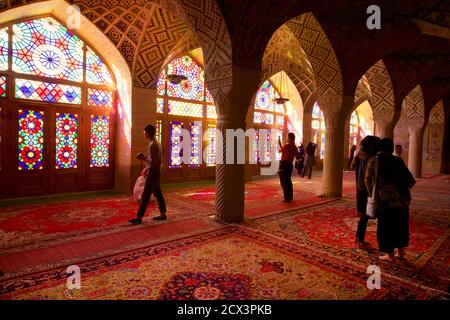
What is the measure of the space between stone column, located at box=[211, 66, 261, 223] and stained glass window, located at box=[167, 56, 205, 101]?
516 cm

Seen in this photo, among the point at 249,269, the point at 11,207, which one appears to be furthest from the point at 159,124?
the point at 249,269

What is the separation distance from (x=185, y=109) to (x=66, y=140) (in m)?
4.07

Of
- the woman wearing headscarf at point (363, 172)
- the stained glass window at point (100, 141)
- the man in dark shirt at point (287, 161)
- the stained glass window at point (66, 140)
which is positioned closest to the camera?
the woman wearing headscarf at point (363, 172)

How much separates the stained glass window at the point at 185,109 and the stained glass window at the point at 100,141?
2.32m

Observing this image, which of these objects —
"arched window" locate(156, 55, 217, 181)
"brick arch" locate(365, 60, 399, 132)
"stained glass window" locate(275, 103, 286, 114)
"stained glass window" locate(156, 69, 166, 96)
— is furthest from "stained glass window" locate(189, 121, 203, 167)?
"brick arch" locate(365, 60, 399, 132)

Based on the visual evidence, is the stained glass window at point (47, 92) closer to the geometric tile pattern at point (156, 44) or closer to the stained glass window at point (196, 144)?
the geometric tile pattern at point (156, 44)

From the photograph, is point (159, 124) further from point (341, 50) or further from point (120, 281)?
point (120, 281)

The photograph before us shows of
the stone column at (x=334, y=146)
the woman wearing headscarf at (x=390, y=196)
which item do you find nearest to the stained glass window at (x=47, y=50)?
the stone column at (x=334, y=146)

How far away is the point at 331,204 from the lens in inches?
285

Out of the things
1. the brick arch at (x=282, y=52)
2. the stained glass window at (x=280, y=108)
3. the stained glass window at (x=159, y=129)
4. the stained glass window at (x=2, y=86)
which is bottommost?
the stained glass window at (x=159, y=129)

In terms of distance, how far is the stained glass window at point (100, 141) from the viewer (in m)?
8.27

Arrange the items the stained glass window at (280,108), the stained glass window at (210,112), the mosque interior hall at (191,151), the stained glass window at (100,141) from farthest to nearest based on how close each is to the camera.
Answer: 1. the stained glass window at (280,108)
2. the stained glass window at (210,112)
3. the stained glass window at (100,141)
4. the mosque interior hall at (191,151)

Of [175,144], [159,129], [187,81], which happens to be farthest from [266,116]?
[159,129]

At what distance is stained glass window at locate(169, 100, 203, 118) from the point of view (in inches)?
400
